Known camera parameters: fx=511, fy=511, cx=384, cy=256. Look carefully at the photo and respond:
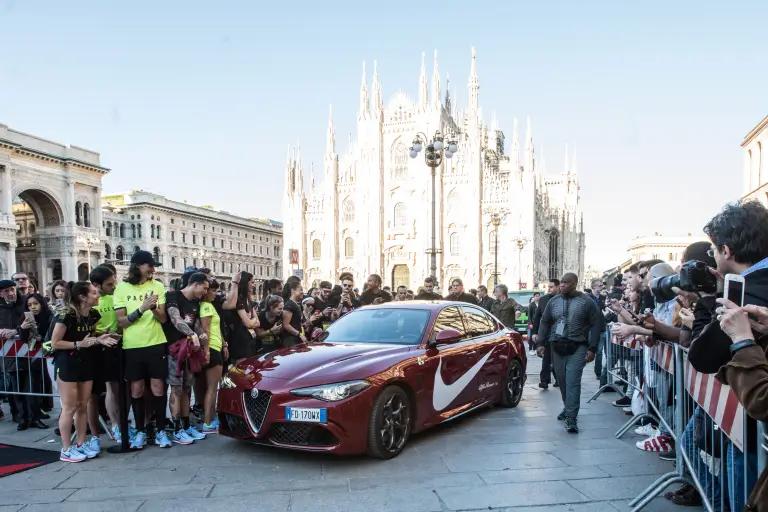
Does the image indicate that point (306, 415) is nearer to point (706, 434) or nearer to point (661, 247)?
point (706, 434)

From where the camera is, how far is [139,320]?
17.7 feet

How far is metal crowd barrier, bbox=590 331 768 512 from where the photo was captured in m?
2.52

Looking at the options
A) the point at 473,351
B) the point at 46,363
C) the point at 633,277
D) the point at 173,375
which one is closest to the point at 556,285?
the point at 633,277

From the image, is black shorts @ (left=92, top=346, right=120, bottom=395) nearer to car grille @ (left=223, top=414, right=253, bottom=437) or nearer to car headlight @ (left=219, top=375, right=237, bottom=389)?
car headlight @ (left=219, top=375, right=237, bottom=389)

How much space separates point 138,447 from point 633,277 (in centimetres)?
600

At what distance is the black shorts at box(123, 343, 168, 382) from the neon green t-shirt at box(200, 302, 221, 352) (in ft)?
2.13

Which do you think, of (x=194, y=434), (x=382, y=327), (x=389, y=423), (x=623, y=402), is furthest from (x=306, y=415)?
(x=623, y=402)

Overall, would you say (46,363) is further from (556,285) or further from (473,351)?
(556,285)

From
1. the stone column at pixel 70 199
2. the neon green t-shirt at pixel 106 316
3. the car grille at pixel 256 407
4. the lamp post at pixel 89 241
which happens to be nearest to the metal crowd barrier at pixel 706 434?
the car grille at pixel 256 407

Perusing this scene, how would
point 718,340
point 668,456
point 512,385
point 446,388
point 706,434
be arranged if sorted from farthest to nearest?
point 512,385
point 446,388
point 668,456
point 706,434
point 718,340

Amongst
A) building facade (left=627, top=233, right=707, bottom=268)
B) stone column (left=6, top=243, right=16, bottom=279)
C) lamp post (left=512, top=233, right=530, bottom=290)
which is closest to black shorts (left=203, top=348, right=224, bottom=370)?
lamp post (left=512, top=233, right=530, bottom=290)

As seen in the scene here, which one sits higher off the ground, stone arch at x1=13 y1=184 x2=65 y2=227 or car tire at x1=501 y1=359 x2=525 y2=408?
stone arch at x1=13 y1=184 x2=65 y2=227

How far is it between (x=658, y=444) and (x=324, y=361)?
11.5 feet

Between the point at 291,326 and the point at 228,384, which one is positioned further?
the point at 291,326
